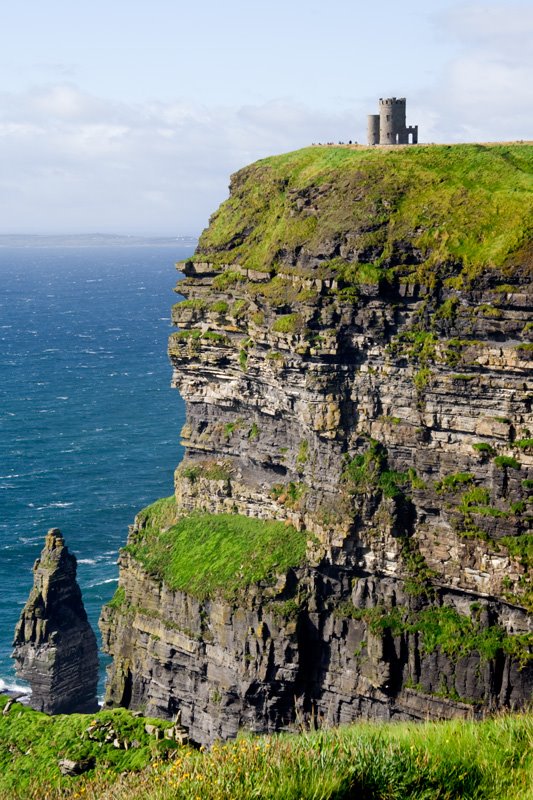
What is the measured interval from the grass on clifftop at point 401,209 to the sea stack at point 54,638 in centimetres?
2322

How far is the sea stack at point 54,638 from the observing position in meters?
71.7

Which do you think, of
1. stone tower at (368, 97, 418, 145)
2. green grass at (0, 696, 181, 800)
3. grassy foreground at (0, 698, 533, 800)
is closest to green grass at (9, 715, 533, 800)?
grassy foreground at (0, 698, 533, 800)

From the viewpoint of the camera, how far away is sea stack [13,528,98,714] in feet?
235

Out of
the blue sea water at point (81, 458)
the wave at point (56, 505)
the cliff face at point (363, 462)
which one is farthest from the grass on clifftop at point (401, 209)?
the wave at point (56, 505)

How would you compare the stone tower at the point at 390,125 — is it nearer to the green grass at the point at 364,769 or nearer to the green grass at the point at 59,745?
the green grass at the point at 59,745

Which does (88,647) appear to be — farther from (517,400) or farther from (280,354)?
(517,400)

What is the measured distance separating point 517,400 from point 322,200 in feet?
63.1

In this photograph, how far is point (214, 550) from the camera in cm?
6569

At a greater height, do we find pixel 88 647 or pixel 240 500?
pixel 240 500

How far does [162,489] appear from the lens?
106 m

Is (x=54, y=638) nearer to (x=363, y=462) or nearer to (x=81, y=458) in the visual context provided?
(x=363, y=462)

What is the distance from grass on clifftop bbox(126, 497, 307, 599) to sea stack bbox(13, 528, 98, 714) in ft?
18.1

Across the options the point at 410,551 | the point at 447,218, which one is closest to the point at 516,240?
the point at 447,218

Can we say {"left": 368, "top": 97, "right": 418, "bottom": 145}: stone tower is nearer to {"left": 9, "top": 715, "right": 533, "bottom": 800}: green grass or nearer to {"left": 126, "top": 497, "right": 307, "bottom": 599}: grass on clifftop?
{"left": 126, "top": 497, "right": 307, "bottom": 599}: grass on clifftop
